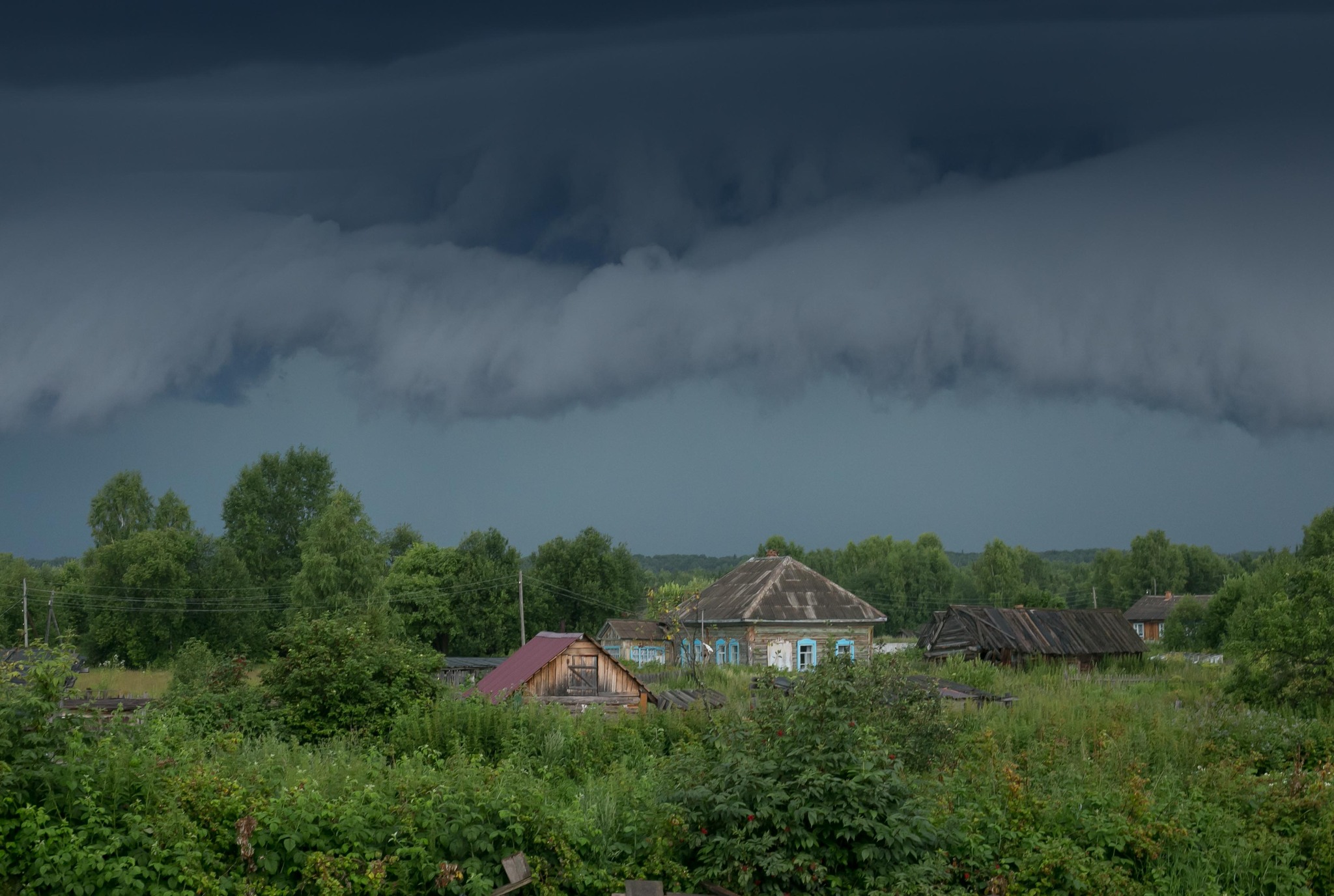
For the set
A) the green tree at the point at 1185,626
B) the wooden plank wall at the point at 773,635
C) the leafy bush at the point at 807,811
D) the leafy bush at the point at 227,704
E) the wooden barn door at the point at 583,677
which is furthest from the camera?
the green tree at the point at 1185,626

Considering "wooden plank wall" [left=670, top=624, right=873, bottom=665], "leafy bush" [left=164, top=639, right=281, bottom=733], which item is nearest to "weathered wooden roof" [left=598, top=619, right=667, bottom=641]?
"wooden plank wall" [left=670, top=624, right=873, bottom=665]

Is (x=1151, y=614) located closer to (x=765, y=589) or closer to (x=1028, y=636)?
(x=1028, y=636)

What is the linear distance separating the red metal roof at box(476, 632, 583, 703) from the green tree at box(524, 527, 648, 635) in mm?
42045

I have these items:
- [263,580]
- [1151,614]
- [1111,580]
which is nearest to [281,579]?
[263,580]

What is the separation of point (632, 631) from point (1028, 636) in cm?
2119

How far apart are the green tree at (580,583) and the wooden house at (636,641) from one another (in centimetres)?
1334

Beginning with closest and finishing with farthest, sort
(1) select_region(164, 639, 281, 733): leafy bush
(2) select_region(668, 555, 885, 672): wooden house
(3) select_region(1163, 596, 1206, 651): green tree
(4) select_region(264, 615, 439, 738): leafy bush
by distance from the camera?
(1) select_region(164, 639, 281, 733): leafy bush
(4) select_region(264, 615, 439, 738): leafy bush
(2) select_region(668, 555, 885, 672): wooden house
(3) select_region(1163, 596, 1206, 651): green tree

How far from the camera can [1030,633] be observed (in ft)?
131

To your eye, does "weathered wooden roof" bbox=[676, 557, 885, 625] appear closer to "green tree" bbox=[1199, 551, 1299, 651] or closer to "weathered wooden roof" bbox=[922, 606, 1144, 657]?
"weathered wooden roof" bbox=[922, 606, 1144, 657]

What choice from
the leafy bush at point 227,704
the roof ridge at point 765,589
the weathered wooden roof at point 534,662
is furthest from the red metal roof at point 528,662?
the roof ridge at point 765,589

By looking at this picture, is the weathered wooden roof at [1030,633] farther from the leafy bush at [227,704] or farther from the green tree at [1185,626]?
the leafy bush at [227,704]

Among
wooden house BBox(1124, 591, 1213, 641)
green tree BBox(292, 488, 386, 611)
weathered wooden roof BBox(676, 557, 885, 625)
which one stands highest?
green tree BBox(292, 488, 386, 611)

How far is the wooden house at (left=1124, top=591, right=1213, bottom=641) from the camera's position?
299 feet

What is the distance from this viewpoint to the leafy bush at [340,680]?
50.3ft
